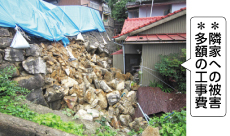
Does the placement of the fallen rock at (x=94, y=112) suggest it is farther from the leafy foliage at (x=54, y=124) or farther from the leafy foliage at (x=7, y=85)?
the leafy foliage at (x=7, y=85)

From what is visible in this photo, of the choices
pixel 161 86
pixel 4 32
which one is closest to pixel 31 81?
pixel 4 32

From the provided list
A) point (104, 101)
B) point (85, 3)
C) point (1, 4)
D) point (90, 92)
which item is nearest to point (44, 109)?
point (90, 92)

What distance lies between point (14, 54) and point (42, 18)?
3537mm

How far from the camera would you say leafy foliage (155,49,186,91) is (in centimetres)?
676

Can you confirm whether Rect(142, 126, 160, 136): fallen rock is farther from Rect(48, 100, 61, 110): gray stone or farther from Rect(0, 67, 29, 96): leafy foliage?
Rect(0, 67, 29, 96): leafy foliage

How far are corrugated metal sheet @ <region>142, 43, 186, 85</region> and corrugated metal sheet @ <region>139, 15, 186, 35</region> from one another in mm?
1146

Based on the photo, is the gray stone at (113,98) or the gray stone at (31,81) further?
the gray stone at (113,98)

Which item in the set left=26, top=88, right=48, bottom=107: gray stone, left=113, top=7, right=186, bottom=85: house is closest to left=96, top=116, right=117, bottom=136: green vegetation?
left=26, top=88, right=48, bottom=107: gray stone

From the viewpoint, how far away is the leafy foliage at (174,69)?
676 cm

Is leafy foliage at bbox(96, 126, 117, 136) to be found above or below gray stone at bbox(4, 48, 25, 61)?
below

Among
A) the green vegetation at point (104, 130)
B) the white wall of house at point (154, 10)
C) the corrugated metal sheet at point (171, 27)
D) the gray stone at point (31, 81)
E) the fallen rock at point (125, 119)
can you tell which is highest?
the white wall of house at point (154, 10)

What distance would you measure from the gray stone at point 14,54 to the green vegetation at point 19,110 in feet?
1.61

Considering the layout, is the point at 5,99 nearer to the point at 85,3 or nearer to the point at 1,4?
the point at 1,4

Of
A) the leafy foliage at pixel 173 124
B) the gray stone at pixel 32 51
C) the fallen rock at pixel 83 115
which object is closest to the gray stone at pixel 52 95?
the fallen rock at pixel 83 115
